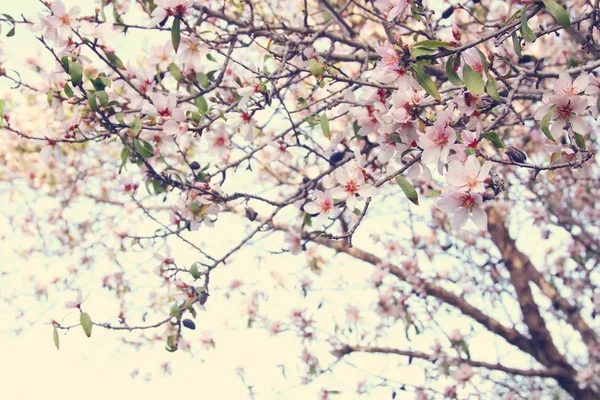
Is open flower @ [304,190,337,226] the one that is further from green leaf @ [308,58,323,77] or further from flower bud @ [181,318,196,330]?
flower bud @ [181,318,196,330]

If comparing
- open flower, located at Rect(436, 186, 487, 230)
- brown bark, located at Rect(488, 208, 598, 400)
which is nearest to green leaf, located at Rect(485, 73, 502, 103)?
open flower, located at Rect(436, 186, 487, 230)

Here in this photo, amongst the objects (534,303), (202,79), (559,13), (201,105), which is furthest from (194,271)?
(534,303)

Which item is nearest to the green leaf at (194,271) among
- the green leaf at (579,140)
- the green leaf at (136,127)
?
the green leaf at (136,127)

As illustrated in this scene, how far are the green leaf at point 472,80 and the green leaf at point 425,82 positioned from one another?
77 millimetres

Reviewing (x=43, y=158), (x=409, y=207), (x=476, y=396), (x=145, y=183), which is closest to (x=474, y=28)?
(x=409, y=207)

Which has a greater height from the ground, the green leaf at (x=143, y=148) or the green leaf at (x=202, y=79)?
the green leaf at (x=202, y=79)

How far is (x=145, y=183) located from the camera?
80.6 inches

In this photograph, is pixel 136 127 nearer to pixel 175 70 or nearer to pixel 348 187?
pixel 175 70

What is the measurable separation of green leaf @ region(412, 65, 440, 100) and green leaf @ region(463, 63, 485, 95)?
8cm

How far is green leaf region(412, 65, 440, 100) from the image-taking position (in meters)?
1.28

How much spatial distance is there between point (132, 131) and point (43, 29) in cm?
50

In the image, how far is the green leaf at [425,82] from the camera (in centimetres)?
128

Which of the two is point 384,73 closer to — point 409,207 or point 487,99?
point 487,99

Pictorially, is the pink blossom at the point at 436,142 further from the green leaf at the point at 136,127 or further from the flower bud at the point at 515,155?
the green leaf at the point at 136,127
